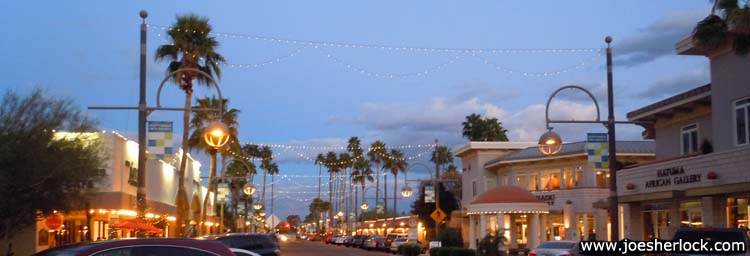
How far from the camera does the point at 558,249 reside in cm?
2964

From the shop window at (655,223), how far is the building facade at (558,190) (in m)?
13.5

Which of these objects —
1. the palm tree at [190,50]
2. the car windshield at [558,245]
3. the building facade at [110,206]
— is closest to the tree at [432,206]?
the building facade at [110,206]

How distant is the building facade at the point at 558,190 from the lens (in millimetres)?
57531

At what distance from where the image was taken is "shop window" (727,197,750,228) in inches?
1243

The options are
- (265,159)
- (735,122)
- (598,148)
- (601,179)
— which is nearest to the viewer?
(735,122)

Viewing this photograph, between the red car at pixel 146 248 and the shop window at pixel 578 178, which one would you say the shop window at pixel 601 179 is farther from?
the red car at pixel 146 248

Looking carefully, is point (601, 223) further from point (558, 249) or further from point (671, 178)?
point (558, 249)

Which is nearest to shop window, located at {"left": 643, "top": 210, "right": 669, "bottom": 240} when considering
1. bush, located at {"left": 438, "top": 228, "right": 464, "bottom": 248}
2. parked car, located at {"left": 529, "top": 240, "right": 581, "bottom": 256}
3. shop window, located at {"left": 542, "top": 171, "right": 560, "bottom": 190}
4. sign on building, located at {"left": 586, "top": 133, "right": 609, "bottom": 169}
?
sign on building, located at {"left": 586, "top": 133, "right": 609, "bottom": 169}

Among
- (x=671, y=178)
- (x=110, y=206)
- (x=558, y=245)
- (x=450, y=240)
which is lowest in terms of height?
(x=450, y=240)

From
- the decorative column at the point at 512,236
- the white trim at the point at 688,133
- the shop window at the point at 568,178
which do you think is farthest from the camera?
the shop window at the point at 568,178

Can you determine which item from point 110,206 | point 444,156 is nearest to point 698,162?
point 110,206

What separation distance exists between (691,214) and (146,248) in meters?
28.3

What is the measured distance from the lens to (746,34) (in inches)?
1068

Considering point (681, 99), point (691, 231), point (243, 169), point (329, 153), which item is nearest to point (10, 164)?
point (691, 231)
